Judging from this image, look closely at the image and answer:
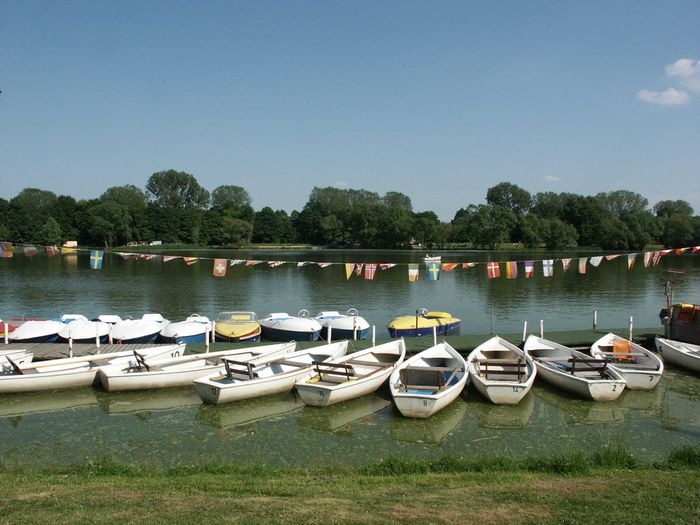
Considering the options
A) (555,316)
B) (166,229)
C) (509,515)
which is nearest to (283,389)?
(509,515)

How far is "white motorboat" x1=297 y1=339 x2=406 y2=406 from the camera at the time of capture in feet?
47.9

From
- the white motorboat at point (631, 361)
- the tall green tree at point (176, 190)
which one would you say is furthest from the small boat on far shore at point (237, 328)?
the tall green tree at point (176, 190)

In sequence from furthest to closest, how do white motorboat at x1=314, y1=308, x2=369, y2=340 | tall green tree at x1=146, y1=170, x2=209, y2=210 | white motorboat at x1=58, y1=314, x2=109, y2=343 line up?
tall green tree at x1=146, y1=170, x2=209, y2=210
white motorboat at x1=314, y1=308, x2=369, y2=340
white motorboat at x1=58, y1=314, x2=109, y2=343

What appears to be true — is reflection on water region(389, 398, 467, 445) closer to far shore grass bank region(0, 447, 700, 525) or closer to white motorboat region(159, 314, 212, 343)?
far shore grass bank region(0, 447, 700, 525)

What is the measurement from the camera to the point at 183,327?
23.2 meters

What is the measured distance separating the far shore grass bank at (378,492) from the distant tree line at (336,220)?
119927 mm

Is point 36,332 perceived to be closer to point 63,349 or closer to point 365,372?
point 63,349

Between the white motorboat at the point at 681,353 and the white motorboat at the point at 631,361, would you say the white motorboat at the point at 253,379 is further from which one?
the white motorboat at the point at 681,353

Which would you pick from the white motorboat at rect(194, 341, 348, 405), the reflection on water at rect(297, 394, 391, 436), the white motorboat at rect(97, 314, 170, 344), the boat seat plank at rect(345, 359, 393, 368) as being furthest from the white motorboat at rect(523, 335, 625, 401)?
the white motorboat at rect(97, 314, 170, 344)

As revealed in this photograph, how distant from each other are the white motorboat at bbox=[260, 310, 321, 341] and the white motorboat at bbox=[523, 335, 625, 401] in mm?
9548

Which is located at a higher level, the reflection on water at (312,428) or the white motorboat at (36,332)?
the white motorboat at (36,332)

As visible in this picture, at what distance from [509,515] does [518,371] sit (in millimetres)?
9866

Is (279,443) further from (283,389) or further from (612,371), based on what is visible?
(612,371)

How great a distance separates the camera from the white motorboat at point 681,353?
1820 centimetres
